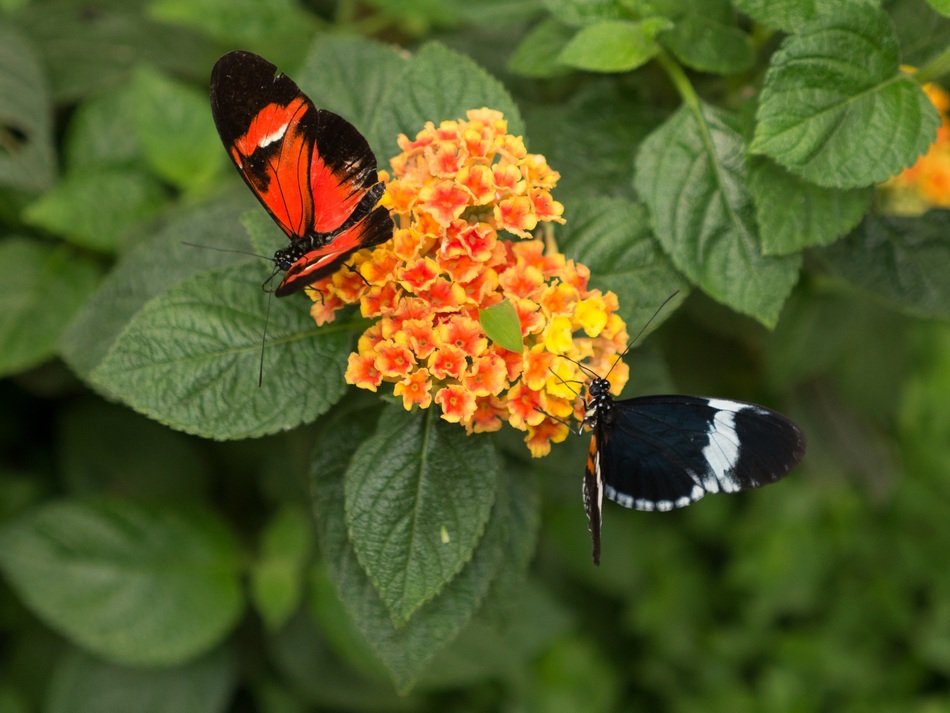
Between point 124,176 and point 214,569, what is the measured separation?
0.81 metres

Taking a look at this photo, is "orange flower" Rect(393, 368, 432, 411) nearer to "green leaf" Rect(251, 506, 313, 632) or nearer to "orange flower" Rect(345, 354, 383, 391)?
"orange flower" Rect(345, 354, 383, 391)

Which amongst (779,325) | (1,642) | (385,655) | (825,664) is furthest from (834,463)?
(1,642)

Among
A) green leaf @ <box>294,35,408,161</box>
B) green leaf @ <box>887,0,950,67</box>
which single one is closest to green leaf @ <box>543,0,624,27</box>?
green leaf @ <box>294,35,408,161</box>

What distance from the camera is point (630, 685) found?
8.74ft

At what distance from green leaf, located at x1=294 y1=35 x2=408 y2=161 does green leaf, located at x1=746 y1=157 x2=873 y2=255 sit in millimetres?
547

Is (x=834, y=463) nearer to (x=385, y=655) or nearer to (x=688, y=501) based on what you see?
(x=688, y=501)

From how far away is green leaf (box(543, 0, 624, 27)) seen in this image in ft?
4.32

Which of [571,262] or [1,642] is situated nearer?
[571,262]

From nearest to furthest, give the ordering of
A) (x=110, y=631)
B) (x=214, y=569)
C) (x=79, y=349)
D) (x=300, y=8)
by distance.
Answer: (x=79, y=349) < (x=110, y=631) < (x=214, y=569) < (x=300, y=8)

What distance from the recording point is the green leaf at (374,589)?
3.82ft

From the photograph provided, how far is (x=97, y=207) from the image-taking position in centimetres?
172

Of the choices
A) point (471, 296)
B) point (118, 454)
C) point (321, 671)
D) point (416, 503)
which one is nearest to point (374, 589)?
point (416, 503)

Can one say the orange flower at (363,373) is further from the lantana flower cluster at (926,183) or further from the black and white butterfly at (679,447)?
the lantana flower cluster at (926,183)

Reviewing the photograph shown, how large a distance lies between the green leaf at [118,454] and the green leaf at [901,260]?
4.52 feet
